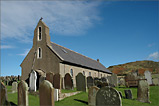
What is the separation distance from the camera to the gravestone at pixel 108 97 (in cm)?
674

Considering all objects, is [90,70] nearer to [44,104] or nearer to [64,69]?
[64,69]

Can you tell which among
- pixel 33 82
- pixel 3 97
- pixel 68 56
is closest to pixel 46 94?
pixel 3 97

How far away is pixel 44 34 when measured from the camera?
2486cm

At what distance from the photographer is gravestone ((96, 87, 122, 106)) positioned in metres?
6.74

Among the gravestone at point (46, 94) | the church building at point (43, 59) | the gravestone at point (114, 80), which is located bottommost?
the gravestone at point (114, 80)

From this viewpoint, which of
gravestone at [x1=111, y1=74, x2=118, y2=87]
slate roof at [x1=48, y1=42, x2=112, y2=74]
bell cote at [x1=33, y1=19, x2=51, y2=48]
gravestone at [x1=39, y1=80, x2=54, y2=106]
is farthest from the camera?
slate roof at [x1=48, y1=42, x2=112, y2=74]

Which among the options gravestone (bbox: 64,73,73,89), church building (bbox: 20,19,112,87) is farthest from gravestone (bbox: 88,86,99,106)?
church building (bbox: 20,19,112,87)

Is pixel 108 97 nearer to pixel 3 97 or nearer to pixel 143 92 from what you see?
pixel 3 97

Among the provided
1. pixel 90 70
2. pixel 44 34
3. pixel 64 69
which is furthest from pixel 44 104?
pixel 90 70

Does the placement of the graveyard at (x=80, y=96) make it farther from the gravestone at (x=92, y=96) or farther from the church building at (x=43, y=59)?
the church building at (x=43, y=59)

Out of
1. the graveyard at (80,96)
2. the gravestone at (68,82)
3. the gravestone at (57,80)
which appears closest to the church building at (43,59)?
the gravestone at (68,82)

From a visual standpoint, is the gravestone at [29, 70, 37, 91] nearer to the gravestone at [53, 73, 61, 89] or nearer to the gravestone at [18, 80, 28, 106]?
the gravestone at [53, 73, 61, 89]

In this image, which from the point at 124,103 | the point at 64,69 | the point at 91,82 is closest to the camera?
the point at 124,103

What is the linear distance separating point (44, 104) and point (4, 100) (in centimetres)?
370
